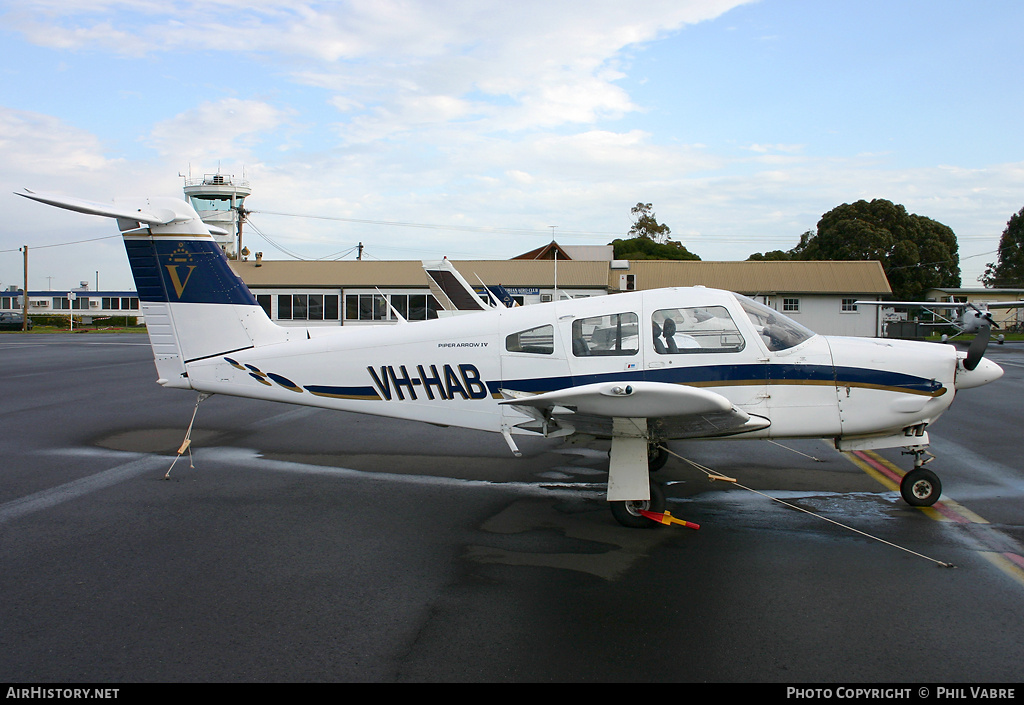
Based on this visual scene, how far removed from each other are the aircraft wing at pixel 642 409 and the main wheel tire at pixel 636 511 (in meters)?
0.63

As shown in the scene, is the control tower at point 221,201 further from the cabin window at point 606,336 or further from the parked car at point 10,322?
the cabin window at point 606,336

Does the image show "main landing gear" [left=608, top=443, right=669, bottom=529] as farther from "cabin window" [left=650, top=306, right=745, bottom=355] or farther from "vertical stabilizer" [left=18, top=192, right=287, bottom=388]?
"vertical stabilizer" [left=18, top=192, right=287, bottom=388]

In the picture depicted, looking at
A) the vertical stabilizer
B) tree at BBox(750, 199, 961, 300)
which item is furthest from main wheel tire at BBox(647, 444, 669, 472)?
tree at BBox(750, 199, 961, 300)

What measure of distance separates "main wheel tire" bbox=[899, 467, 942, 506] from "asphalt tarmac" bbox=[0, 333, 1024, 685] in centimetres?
12

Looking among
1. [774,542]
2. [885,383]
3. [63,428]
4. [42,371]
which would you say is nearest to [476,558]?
[774,542]

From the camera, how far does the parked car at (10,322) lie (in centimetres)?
4844

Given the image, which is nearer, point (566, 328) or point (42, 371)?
point (566, 328)

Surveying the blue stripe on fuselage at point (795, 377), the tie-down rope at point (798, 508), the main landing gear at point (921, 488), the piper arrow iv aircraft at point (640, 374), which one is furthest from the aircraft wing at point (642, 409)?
the main landing gear at point (921, 488)

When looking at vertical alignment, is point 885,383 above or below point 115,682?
above

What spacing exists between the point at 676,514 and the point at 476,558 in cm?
211

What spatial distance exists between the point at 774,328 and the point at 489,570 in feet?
11.5

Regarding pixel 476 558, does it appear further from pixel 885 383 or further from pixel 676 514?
pixel 885 383

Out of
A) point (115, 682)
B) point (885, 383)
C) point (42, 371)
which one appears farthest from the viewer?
point (42, 371)

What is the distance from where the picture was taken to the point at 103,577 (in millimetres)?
4523
